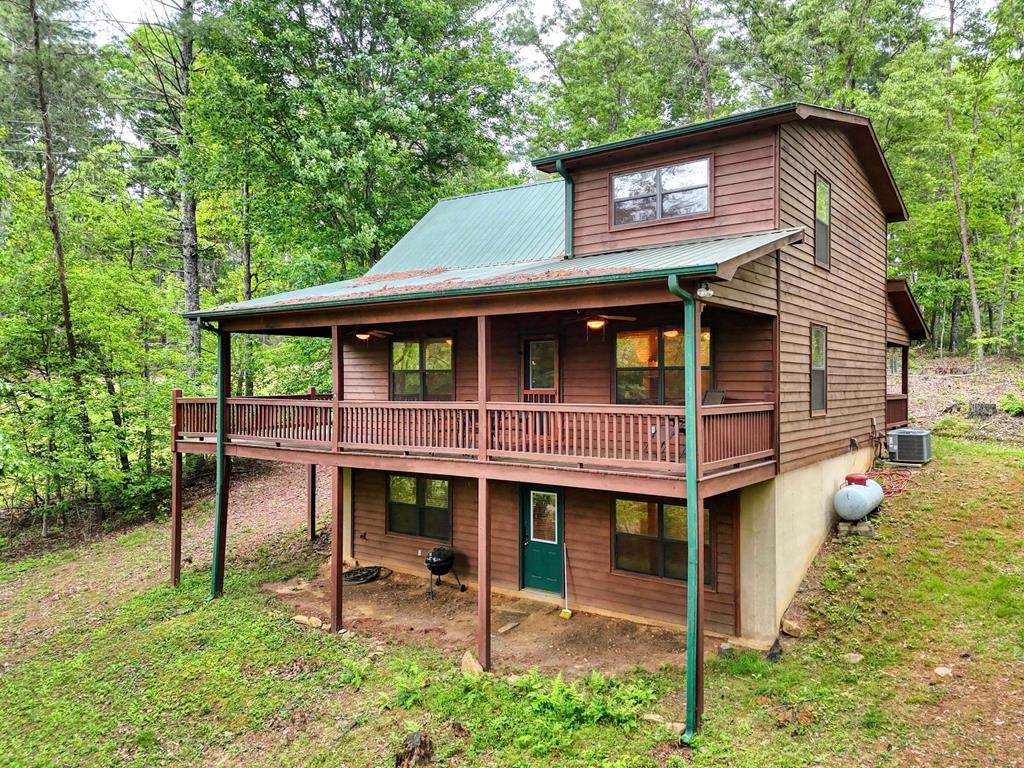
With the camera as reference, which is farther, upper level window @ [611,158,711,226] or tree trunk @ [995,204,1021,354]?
tree trunk @ [995,204,1021,354]

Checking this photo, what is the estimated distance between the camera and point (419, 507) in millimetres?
12617

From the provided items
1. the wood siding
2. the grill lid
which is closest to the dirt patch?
the grill lid

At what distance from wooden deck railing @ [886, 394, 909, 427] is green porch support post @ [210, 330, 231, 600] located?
15.1 metres

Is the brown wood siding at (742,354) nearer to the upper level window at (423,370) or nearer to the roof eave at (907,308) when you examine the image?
the upper level window at (423,370)

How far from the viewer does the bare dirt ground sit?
1616 centimetres

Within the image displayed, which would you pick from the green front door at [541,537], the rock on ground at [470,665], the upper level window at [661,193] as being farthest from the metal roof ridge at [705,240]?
the rock on ground at [470,665]

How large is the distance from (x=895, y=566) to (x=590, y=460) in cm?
566

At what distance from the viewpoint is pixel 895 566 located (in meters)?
9.29

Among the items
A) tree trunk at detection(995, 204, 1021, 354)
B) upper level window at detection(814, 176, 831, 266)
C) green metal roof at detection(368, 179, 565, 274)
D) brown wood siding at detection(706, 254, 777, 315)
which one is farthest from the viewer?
tree trunk at detection(995, 204, 1021, 354)

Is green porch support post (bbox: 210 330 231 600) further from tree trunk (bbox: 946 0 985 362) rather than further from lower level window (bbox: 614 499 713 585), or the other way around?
tree trunk (bbox: 946 0 985 362)

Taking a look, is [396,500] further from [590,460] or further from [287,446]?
[590,460]

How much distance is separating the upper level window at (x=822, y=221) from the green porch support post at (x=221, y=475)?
11.1 metres

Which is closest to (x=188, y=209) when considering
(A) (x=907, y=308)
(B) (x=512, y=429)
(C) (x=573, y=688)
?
(B) (x=512, y=429)

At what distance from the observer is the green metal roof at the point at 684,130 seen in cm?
852
